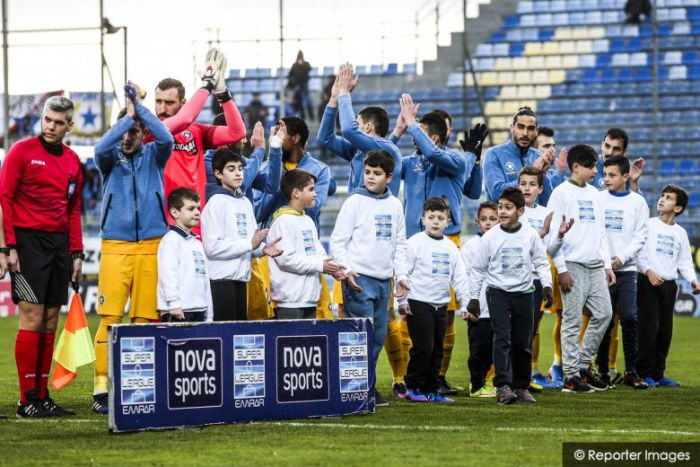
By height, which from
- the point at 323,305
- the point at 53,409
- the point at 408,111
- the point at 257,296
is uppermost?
the point at 408,111

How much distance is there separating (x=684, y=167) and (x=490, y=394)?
18756mm

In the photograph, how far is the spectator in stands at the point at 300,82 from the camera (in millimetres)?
28141

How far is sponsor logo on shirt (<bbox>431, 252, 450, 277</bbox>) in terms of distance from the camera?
9.41 metres

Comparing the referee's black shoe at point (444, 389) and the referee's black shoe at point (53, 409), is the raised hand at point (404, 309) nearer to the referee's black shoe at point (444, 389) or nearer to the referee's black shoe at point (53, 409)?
the referee's black shoe at point (444, 389)

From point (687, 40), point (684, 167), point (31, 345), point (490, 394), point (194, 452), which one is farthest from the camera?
point (687, 40)

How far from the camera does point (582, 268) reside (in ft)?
34.0

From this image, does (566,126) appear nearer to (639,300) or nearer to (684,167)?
(684,167)

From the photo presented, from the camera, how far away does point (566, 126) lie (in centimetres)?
2877

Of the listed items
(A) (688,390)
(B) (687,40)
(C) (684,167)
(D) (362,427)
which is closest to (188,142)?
(D) (362,427)

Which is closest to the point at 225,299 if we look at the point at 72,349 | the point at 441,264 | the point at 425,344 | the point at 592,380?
the point at 72,349

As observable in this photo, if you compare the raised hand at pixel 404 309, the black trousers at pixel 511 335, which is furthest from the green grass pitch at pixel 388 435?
the raised hand at pixel 404 309

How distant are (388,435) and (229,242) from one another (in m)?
2.01

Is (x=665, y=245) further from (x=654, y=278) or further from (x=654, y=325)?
(x=654, y=325)

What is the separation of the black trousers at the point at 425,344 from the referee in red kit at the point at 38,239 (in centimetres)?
252
